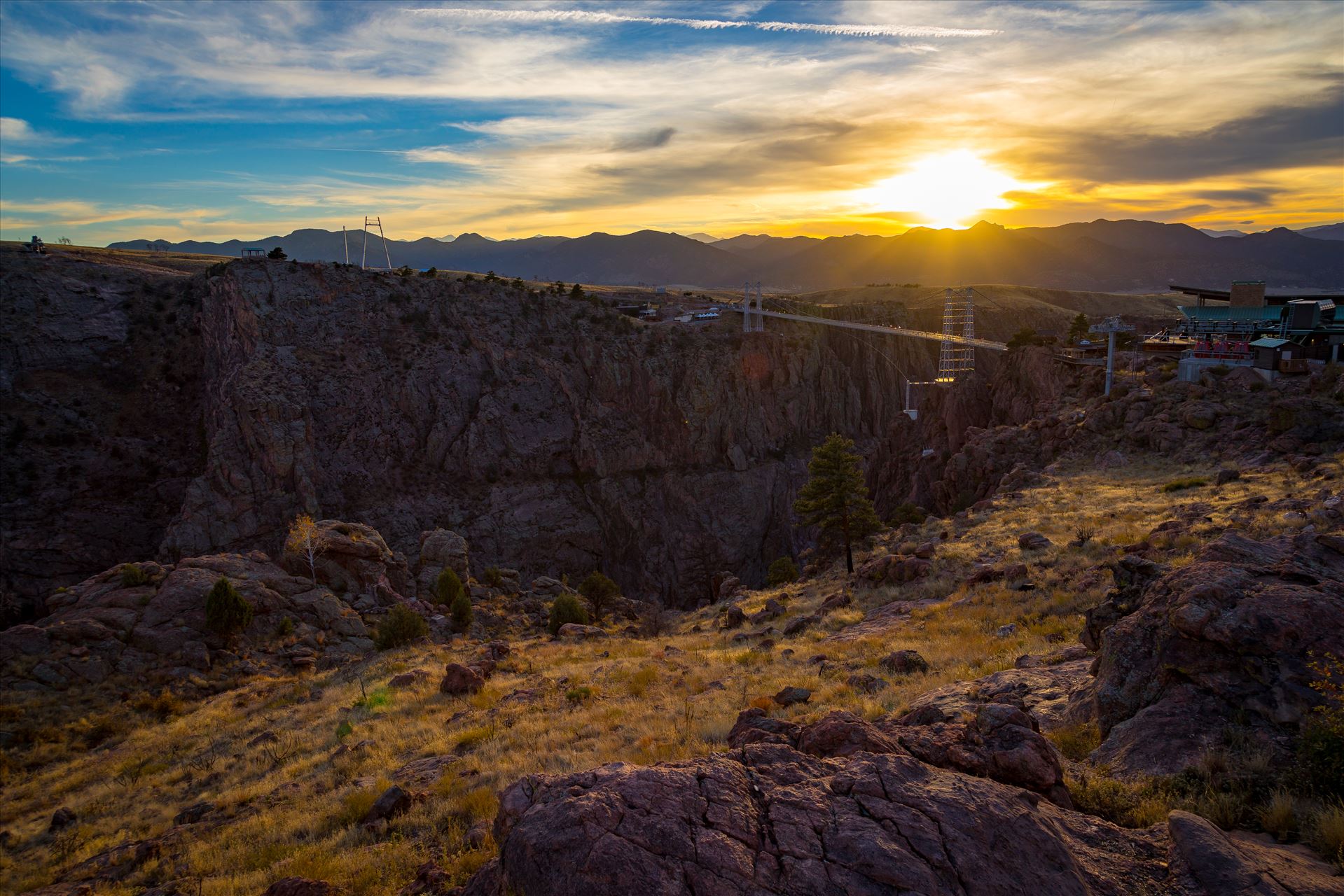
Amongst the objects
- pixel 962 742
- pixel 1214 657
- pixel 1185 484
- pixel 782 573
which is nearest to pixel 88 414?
pixel 782 573

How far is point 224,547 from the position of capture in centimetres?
4128

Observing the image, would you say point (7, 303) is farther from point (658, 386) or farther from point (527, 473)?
point (658, 386)

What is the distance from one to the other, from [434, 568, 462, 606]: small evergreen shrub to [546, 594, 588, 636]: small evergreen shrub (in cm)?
381

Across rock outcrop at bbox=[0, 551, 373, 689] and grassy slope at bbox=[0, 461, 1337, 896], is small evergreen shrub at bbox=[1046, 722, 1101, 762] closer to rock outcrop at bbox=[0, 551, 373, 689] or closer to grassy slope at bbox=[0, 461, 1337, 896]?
grassy slope at bbox=[0, 461, 1337, 896]

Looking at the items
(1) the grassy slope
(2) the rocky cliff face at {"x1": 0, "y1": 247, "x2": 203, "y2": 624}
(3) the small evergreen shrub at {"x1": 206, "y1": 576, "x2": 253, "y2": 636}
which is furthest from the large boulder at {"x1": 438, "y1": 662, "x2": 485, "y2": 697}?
(2) the rocky cliff face at {"x1": 0, "y1": 247, "x2": 203, "y2": 624}

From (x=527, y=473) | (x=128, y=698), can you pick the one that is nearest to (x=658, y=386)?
(x=527, y=473)

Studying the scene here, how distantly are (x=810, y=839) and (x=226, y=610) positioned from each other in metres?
21.3

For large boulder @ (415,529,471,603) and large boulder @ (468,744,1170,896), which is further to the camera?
large boulder @ (415,529,471,603)

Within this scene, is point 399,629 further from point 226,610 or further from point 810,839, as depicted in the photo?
point 810,839

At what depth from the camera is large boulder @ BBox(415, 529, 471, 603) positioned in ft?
95.9

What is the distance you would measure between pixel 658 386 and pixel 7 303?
48381mm

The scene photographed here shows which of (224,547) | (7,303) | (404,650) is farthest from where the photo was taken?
(7,303)

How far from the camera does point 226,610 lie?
20562 mm

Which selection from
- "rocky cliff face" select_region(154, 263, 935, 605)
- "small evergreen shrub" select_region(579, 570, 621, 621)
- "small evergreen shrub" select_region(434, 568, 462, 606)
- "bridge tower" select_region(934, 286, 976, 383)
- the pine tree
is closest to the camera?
"small evergreen shrub" select_region(434, 568, 462, 606)
